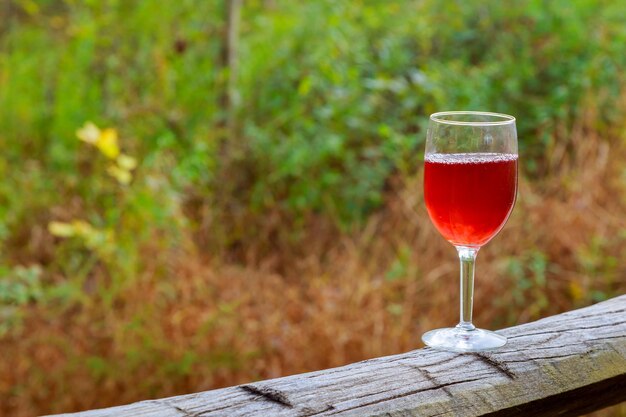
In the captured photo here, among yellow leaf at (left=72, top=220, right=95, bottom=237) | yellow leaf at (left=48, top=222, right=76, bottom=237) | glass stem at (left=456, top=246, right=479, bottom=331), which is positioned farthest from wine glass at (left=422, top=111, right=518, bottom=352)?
yellow leaf at (left=48, top=222, right=76, bottom=237)

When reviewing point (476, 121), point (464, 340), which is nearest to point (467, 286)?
point (464, 340)

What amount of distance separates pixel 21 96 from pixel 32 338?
2099 millimetres

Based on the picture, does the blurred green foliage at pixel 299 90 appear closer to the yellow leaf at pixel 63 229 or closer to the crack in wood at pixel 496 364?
the yellow leaf at pixel 63 229

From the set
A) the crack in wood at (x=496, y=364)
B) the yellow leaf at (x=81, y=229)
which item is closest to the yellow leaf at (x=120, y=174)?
the yellow leaf at (x=81, y=229)

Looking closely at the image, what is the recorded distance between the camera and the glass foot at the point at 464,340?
1.28m

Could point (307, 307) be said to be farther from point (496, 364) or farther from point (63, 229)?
point (496, 364)

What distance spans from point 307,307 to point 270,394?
2694 millimetres

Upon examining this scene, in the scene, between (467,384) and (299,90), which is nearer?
(467,384)

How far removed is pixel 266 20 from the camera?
18.3ft

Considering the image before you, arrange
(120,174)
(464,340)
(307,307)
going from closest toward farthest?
(464,340)
(307,307)
(120,174)

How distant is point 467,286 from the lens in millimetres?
1388

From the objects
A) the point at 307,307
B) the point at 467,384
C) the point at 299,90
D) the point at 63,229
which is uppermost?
the point at 299,90

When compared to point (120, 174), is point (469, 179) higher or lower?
higher

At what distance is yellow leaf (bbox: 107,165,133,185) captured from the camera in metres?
4.20
